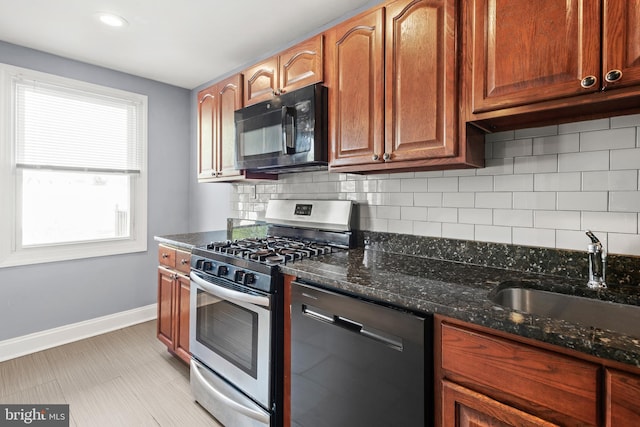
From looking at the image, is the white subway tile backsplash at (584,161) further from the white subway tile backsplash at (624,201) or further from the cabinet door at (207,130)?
the cabinet door at (207,130)

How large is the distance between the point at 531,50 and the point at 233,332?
1852mm

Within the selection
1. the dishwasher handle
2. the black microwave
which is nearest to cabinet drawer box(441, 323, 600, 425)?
the dishwasher handle

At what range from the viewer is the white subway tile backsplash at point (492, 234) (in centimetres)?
151

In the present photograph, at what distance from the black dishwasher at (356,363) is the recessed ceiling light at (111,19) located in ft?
7.18

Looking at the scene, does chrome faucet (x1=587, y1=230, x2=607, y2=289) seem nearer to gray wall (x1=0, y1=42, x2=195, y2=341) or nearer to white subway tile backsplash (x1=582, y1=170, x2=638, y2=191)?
white subway tile backsplash (x1=582, y1=170, x2=638, y2=191)

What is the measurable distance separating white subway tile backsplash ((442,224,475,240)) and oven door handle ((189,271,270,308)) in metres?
0.98

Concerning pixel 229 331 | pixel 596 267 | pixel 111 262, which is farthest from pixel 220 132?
pixel 596 267

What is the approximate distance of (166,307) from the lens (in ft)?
8.15

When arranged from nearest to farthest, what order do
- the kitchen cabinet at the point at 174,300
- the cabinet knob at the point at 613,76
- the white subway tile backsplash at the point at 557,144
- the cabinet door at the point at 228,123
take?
1. the cabinet knob at the point at 613,76
2. the white subway tile backsplash at the point at 557,144
3. the kitchen cabinet at the point at 174,300
4. the cabinet door at the point at 228,123

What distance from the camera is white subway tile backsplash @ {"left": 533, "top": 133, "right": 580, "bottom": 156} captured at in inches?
52.4

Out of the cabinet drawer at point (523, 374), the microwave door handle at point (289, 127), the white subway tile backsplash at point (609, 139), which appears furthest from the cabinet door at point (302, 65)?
the cabinet drawer at point (523, 374)

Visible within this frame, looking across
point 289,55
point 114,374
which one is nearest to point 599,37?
point 289,55

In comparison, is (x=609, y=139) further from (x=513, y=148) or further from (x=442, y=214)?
(x=442, y=214)

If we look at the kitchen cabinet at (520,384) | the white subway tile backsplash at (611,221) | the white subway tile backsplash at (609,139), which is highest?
the white subway tile backsplash at (609,139)
